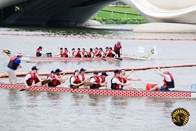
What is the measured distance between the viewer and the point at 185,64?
54250 millimetres

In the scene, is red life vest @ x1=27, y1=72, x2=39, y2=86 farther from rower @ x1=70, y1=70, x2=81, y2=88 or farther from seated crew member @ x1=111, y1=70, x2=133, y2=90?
seated crew member @ x1=111, y1=70, x2=133, y2=90

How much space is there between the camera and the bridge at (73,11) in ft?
328

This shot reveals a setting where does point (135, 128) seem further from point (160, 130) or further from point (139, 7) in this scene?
point (139, 7)

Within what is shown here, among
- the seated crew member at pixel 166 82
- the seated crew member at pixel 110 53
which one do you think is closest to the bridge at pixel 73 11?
the seated crew member at pixel 110 53

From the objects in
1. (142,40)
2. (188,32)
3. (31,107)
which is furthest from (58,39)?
(31,107)

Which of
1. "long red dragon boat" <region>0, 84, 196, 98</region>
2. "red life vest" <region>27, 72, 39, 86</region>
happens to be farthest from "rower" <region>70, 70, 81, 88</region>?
"red life vest" <region>27, 72, 39, 86</region>

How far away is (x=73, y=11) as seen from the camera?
456ft

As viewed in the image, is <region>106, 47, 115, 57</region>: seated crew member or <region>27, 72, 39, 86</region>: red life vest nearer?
<region>27, 72, 39, 86</region>: red life vest

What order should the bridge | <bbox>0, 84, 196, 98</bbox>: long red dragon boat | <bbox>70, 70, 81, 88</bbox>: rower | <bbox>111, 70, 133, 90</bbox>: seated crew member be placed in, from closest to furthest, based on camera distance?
<bbox>0, 84, 196, 98</bbox>: long red dragon boat < <bbox>111, 70, 133, 90</bbox>: seated crew member < <bbox>70, 70, 81, 88</bbox>: rower < the bridge

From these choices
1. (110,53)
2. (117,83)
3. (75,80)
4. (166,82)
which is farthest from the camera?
(110,53)

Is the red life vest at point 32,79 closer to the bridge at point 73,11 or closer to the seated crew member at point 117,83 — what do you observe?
the seated crew member at point 117,83

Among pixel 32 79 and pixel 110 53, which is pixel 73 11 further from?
pixel 32 79

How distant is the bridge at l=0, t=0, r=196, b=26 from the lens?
100050 millimetres

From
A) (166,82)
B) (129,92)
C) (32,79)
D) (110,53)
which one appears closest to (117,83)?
(129,92)
